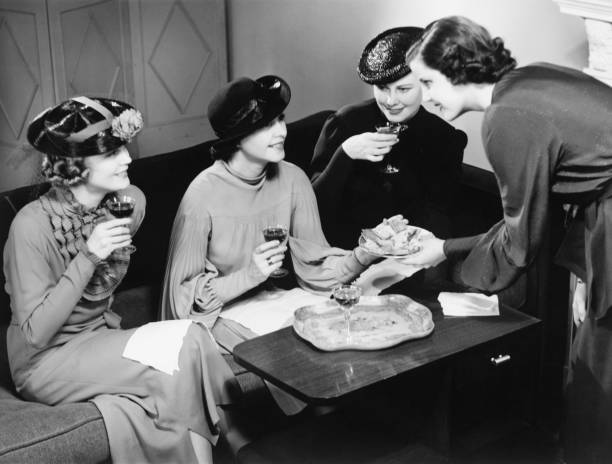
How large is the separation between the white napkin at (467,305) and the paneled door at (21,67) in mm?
2769

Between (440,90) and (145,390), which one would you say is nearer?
(440,90)

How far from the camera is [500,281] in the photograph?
8.40ft

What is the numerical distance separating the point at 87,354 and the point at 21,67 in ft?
8.81

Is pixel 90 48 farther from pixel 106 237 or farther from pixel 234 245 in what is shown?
pixel 106 237

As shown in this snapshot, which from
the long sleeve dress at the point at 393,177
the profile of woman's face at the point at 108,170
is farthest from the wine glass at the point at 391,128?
the profile of woman's face at the point at 108,170

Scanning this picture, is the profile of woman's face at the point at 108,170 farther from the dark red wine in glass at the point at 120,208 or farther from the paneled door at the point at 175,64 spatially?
the paneled door at the point at 175,64

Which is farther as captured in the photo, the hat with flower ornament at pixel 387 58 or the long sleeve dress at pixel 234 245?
the hat with flower ornament at pixel 387 58

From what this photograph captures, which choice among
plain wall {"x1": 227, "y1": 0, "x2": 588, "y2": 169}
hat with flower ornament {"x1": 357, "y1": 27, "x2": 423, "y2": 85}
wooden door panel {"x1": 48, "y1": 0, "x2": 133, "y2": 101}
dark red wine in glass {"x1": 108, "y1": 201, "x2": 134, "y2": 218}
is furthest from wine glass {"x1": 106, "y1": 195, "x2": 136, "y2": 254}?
wooden door panel {"x1": 48, "y1": 0, "x2": 133, "y2": 101}

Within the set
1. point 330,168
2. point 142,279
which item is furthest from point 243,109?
point 142,279

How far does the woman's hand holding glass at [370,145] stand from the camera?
10.8 ft

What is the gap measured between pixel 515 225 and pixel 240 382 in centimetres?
105

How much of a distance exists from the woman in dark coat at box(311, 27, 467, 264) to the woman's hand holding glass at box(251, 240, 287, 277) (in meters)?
0.65

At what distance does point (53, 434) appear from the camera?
95.1 inches

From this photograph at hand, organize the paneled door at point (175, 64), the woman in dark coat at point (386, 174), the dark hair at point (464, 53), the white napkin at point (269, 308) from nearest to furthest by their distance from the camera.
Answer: the dark hair at point (464, 53)
the white napkin at point (269, 308)
the woman in dark coat at point (386, 174)
the paneled door at point (175, 64)
